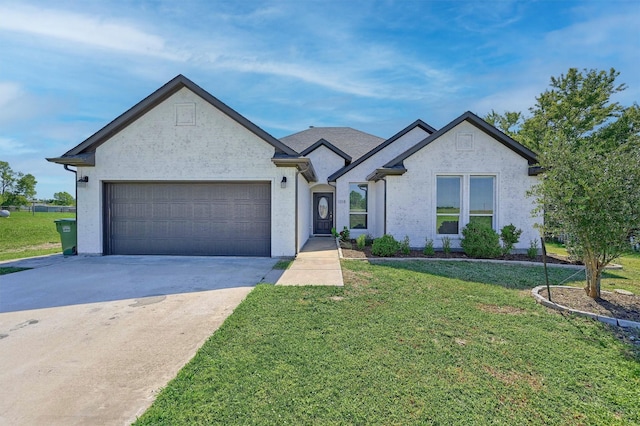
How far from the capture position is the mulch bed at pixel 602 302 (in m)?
5.10

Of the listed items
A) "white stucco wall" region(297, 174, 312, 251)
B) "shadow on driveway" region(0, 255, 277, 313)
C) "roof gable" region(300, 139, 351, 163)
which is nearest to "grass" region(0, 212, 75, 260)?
"shadow on driveway" region(0, 255, 277, 313)

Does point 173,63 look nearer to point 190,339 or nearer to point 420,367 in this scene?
point 190,339

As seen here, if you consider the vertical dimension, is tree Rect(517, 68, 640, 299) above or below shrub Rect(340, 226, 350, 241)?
above

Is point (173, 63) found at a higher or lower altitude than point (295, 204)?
higher

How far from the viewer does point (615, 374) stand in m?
3.25

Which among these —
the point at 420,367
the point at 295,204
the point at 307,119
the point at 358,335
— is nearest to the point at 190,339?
the point at 358,335

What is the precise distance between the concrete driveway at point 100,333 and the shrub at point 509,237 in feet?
27.8

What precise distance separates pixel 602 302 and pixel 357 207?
9.99 metres

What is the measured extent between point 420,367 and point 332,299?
250cm

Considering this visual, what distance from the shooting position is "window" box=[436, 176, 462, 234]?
11.3 metres

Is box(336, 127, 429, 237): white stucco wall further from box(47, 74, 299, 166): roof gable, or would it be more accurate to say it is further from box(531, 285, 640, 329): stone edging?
box(531, 285, 640, 329): stone edging

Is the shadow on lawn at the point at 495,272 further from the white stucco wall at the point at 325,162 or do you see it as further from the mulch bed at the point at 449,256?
the white stucco wall at the point at 325,162

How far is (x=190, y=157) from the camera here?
998cm

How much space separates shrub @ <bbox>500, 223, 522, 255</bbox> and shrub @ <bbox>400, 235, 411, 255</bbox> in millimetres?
3155
